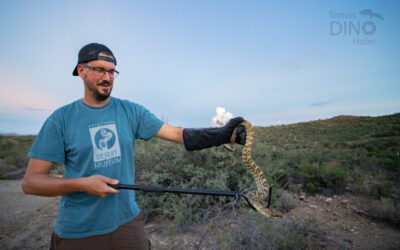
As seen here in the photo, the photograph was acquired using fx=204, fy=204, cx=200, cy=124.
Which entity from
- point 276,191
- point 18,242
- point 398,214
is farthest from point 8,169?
point 398,214

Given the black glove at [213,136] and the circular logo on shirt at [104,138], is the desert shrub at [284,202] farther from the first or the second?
the circular logo on shirt at [104,138]

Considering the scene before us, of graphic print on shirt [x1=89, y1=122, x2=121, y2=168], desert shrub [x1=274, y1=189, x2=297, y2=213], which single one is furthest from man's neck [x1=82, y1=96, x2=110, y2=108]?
desert shrub [x1=274, y1=189, x2=297, y2=213]

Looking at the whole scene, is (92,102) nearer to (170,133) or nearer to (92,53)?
(92,53)

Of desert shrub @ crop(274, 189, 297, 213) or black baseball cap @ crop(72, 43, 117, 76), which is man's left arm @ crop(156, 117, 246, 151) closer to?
black baseball cap @ crop(72, 43, 117, 76)

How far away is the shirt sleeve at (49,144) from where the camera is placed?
170 cm

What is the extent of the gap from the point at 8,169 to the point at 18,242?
826 cm

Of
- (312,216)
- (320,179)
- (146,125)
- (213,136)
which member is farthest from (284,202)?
(146,125)

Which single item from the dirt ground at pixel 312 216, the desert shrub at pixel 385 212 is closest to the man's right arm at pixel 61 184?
the dirt ground at pixel 312 216

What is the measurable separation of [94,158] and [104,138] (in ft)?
0.67

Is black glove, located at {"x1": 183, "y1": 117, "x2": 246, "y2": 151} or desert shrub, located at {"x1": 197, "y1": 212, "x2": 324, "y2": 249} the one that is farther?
desert shrub, located at {"x1": 197, "y1": 212, "x2": 324, "y2": 249}

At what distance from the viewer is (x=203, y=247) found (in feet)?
10.6

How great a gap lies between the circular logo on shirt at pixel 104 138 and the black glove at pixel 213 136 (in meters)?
0.73

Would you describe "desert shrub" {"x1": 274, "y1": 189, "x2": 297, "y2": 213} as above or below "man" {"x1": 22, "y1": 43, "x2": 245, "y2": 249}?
below

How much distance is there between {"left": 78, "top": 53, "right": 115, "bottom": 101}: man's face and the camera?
6.63 feet
